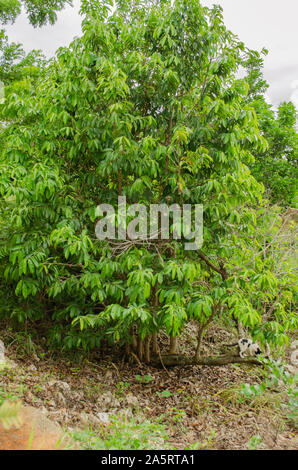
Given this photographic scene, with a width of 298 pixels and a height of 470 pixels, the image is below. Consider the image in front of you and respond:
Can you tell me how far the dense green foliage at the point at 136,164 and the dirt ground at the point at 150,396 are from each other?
399 mm

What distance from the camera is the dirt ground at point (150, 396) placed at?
2.74 meters

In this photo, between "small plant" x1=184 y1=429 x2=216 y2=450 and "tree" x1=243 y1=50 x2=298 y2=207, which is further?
"tree" x1=243 y1=50 x2=298 y2=207

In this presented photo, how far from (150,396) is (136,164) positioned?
245 centimetres

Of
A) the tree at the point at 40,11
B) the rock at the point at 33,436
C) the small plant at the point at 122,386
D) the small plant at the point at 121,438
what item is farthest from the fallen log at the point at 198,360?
the tree at the point at 40,11

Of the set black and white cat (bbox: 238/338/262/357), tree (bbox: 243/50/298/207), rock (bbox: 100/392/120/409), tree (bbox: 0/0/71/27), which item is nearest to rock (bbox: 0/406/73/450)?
rock (bbox: 100/392/120/409)

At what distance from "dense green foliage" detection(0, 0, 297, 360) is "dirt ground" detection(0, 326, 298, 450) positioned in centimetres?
40

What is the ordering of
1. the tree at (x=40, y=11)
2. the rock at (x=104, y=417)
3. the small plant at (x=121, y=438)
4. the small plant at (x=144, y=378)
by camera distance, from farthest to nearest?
the tree at (x=40, y=11), the small plant at (x=144, y=378), the rock at (x=104, y=417), the small plant at (x=121, y=438)

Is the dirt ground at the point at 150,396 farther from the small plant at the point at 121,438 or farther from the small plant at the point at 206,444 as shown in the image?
the small plant at the point at 121,438

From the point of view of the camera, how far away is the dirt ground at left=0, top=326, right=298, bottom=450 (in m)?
2.74

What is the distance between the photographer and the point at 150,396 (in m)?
3.68

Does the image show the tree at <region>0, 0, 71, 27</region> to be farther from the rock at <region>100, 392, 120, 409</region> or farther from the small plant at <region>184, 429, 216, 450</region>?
the small plant at <region>184, 429, 216, 450</region>

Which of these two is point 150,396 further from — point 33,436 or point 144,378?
point 33,436

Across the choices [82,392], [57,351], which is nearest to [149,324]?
[82,392]

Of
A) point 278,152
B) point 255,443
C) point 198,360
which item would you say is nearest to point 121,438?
point 255,443
